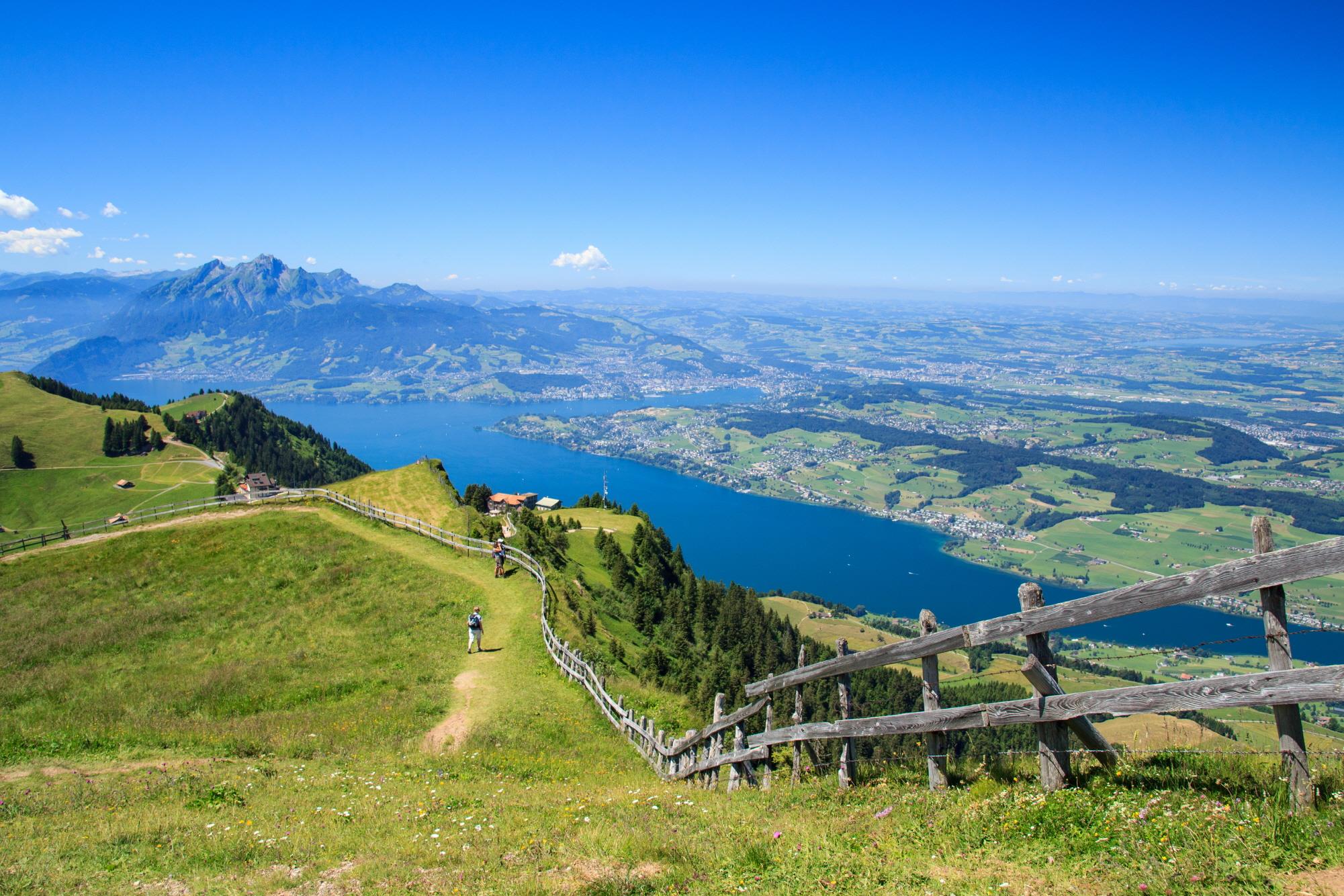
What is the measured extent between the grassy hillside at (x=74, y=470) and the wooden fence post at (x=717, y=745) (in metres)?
119

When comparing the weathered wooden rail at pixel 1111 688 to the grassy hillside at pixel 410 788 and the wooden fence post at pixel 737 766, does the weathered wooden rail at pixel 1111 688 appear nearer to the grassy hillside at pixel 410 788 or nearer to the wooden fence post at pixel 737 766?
the grassy hillside at pixel 410 788

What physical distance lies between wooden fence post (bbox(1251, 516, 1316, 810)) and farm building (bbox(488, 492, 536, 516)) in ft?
214

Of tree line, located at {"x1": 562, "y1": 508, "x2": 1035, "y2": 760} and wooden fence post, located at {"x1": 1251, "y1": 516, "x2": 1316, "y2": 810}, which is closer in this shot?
wooden fence post, located at {"x1": 1251, "y1": 516, "x2": 1316, "y2": 810}

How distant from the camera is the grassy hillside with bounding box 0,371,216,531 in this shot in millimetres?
102375

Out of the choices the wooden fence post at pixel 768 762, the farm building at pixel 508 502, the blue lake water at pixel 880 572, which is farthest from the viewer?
the blue lake water at pixel 880 572

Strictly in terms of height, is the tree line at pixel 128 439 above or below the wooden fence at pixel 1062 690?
below

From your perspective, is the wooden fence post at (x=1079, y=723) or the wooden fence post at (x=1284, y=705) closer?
the wooden fence post at (x=1284, y=705)

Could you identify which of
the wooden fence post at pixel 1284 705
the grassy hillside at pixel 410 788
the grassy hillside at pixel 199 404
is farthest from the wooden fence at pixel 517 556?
the grassy hillside at pixel 199 404

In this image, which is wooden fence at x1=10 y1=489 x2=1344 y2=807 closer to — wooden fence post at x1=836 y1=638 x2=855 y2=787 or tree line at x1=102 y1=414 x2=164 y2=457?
wooden fence post at x1=836 y1=638 x2=855 y2=787

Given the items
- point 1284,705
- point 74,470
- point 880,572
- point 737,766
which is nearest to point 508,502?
point 74,470

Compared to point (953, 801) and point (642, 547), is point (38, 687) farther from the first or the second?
point (642, 547)

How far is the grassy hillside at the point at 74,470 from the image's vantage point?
10238 centimetres

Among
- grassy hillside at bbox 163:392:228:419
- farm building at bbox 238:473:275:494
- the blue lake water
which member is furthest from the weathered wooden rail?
grassy hillside at bbox 163:392:228:419

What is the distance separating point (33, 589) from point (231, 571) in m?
6.97
